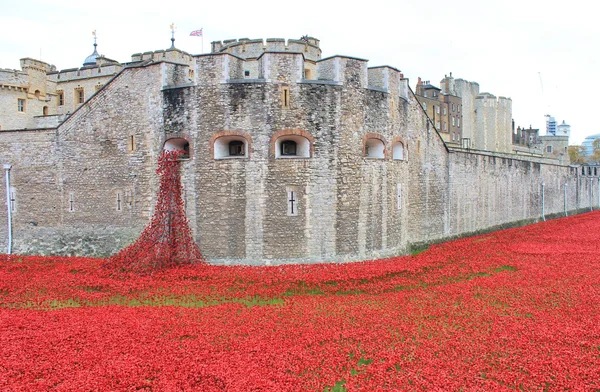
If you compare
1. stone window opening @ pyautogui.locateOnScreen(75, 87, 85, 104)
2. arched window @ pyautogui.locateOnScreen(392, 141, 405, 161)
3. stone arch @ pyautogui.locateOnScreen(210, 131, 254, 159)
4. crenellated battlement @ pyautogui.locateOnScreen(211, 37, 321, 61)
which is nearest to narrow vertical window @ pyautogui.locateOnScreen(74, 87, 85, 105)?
stone window opening @ pyautogui.locateOnScreen(75, 87, 85, 104)

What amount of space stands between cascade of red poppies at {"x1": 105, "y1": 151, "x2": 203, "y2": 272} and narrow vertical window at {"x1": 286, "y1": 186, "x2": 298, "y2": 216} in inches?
133

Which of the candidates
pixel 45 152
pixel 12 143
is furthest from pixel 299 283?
pixel 12 143

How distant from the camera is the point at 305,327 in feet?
30.8

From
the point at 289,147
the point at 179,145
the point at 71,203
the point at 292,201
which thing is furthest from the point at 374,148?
the point at 71,203

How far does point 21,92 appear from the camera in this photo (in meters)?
33.1

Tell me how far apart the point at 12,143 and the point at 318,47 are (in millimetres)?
19549

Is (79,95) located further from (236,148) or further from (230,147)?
(236,148)

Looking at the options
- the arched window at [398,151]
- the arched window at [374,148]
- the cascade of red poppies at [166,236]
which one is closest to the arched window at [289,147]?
the arched window at [374,148]

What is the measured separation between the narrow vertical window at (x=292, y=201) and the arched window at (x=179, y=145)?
3897 mm

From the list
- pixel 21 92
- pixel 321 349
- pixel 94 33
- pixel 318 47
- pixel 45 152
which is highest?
pixel 94 33

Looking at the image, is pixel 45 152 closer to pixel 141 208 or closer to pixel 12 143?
pixel 12 143

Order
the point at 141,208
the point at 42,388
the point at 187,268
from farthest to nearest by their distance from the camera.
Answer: the point at 141,208
the point at 187,268
the point at 42,388

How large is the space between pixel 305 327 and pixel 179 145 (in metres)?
9.49

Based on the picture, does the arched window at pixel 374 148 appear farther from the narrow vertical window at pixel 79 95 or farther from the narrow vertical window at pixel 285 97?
the narrow vertical window at pixel 79 95
